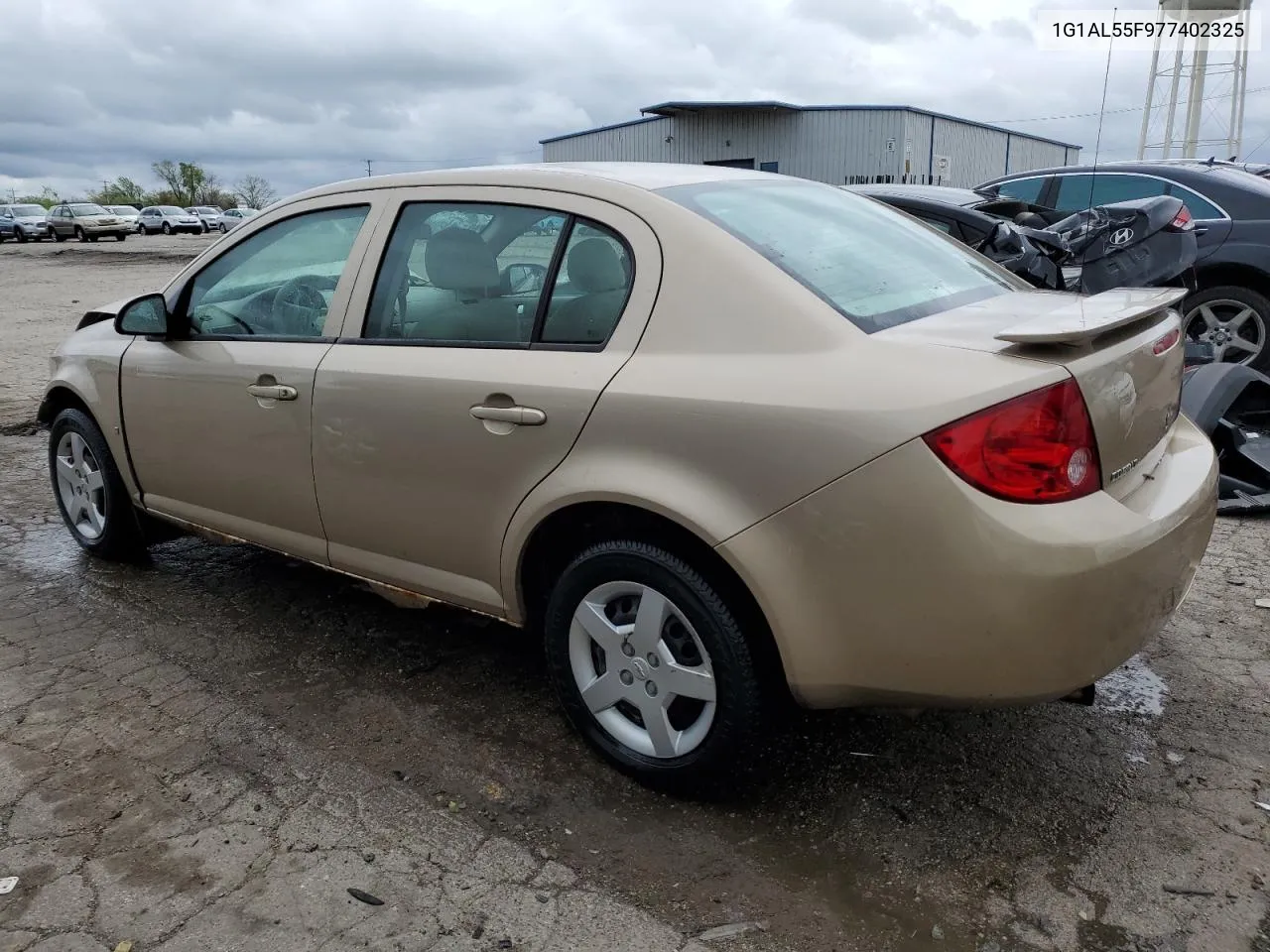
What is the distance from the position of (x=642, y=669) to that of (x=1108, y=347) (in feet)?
4.54

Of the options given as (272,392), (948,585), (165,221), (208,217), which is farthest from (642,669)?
(208,217)

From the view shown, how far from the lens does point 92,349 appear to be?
4289mm

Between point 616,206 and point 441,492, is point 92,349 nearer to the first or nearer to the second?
point 441,492

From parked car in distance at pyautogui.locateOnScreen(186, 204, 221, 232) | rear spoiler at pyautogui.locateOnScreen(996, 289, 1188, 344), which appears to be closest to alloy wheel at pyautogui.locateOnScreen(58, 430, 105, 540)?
rear spoiler at pyautogui.locateOnScreen(996, 289, 1188, 344)

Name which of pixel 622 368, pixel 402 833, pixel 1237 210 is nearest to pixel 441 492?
pixel 622 368

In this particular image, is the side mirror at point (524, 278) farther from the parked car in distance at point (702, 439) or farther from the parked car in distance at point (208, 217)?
the parked car in distance at point (208, 217)

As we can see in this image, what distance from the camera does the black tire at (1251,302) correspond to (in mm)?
6859

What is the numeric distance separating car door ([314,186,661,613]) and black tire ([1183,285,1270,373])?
552 centimetres

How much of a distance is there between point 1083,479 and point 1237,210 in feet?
19.8

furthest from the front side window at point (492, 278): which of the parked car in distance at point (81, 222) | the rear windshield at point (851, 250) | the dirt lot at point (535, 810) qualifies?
the parked car in distance at point (81, 222)

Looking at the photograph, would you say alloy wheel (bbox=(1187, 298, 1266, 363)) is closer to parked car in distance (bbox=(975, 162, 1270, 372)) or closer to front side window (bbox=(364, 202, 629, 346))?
parked car in distance (bbox=(975, 162, 1270, 372))

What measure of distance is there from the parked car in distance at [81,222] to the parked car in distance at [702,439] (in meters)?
45.2

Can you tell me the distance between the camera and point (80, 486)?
4.66 m

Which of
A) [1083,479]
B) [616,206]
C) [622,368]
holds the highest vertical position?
[616,206]
